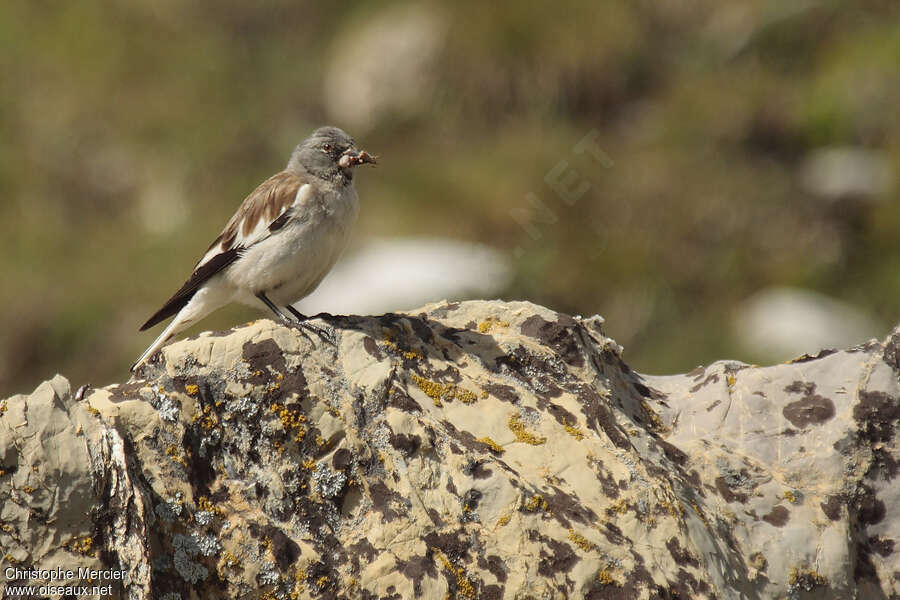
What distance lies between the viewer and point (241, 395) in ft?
16.3

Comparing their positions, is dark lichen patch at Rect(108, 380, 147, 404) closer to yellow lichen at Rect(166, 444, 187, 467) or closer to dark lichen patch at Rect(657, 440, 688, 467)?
yellow lichen at Rect(166, 444, 187, 467)

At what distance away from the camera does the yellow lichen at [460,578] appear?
4.64 meters

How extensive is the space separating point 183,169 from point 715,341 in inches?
326

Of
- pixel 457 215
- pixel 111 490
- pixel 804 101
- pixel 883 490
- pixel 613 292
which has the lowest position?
pixel 883 490

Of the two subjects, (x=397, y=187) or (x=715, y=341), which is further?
(x=397, y=187)

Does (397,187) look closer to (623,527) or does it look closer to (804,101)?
(804,101)

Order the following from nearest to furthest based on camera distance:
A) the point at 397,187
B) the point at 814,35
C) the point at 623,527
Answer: the point at 623,527
the point at 397,187
the point at 814,35

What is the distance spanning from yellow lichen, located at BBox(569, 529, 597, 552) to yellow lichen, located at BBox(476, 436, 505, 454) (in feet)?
1.86

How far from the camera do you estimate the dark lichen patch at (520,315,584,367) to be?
5.79 meters

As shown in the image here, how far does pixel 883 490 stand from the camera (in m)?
5.52

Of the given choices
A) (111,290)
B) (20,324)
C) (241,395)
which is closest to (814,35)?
(111,290)

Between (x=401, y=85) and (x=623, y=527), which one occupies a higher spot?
(x=401, y=85)

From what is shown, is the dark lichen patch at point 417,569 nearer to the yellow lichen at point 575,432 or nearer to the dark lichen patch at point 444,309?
the yellow lichen at point 575,432

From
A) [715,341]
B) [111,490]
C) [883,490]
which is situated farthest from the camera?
[715,341]
